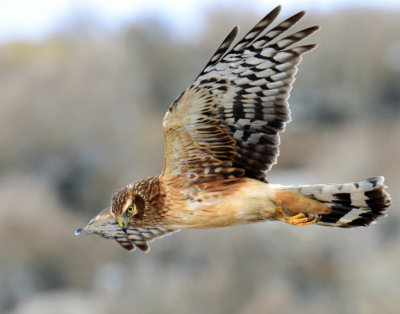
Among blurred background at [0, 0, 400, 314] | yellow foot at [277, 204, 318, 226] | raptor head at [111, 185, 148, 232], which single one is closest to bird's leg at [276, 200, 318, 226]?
yellow foot at [277, 204, 318, 226]

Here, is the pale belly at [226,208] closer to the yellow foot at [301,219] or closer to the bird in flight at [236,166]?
the bird in flight at [236,166]

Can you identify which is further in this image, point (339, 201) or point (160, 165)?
A: point (160, 165)

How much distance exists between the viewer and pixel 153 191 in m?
5.57

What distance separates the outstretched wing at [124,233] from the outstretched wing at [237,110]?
90 cm

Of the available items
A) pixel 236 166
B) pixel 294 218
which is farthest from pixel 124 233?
pixel 294 218

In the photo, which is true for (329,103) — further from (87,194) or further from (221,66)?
(221,66)

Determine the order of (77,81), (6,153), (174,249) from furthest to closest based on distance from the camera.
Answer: (77,81) → (6,153) → (174,249)

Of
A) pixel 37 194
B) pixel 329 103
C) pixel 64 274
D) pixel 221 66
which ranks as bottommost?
pixel 221 66

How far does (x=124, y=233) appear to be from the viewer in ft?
22.2

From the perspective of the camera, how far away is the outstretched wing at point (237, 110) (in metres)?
5.30

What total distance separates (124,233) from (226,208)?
4.99ft

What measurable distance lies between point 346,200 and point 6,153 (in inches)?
1295

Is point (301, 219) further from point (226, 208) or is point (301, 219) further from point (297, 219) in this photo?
point (226, 208)

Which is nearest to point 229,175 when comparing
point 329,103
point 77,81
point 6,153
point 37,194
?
point 37,194
